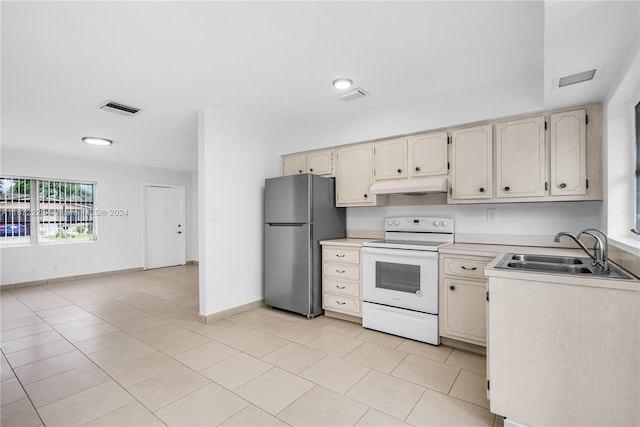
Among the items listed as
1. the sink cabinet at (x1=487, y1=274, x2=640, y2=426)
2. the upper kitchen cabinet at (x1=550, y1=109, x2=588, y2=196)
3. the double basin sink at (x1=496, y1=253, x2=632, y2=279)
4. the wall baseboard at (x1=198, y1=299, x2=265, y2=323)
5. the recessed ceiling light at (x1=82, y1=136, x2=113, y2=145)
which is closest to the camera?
the sink cabinet at (x1=487, y1=274, x2=640, y2=426)

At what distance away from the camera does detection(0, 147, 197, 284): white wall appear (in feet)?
16.9

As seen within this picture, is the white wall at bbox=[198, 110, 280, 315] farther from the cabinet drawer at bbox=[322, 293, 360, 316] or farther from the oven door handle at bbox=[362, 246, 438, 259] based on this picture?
the oven door handle at bbox=[362, 246, 438, 259]

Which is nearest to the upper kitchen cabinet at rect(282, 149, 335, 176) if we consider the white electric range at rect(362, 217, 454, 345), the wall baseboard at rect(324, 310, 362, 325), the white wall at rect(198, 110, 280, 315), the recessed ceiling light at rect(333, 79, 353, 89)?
the white wall at rect(198, 110, 280, 315)

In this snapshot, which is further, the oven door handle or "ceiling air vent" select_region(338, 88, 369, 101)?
"ceiling air vent" select_region(338, 88, 369, 101)

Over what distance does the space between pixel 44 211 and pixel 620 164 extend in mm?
7752

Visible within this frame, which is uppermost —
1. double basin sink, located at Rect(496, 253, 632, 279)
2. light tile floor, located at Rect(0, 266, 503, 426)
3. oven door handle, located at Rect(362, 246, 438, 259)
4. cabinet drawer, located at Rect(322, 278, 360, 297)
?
double basin sink, located at Rect(496, 253, 632, 279)

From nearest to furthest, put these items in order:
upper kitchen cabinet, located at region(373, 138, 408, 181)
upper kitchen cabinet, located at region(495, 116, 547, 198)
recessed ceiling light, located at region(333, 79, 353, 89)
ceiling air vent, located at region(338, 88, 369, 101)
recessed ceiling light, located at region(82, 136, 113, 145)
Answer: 1. upper kitchen cabinet, located at region(495, 116, 547, 198)
2. recessed ceiling light, located at region(333, 79, 353, 89)
3. ceiling air vent, located at region(338, 88, 369, 101)
4. upper kitchen cabinet, located at region(373, 138, 408, 181)
5. recessed ceiling light, located at region(82, 136, 113, 145)

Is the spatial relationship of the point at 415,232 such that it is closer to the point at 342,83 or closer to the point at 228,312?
the point at 342,83

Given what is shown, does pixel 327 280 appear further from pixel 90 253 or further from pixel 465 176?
pixel 90 253

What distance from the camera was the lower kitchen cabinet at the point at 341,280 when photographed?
329 cm

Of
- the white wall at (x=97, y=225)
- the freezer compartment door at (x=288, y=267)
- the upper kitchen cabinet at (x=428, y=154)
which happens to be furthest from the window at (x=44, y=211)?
the upper kitchen cabinet at (x=428, y=154)

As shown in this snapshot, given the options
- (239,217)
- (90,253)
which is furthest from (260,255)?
(90,253)

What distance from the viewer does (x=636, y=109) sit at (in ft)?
6.81

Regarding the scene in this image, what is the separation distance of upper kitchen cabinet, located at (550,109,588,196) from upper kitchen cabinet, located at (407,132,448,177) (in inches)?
33.3
